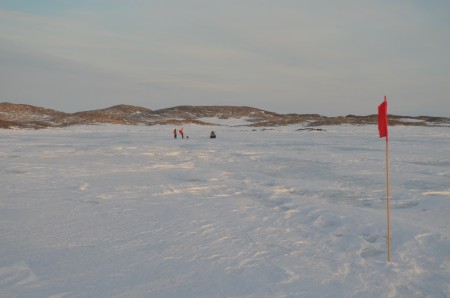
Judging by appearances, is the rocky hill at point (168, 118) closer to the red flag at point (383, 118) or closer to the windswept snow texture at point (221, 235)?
the windswept snow texture at point (221, 235)

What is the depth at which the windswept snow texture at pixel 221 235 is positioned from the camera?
4281 millimetres

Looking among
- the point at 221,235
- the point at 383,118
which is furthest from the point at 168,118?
the point at 383,118

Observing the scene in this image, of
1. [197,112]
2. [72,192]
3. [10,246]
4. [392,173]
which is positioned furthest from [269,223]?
[197,112]

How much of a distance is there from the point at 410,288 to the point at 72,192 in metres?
7.65

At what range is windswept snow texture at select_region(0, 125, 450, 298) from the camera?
428cm

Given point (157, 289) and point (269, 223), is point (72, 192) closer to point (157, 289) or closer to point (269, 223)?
point (269, 223)

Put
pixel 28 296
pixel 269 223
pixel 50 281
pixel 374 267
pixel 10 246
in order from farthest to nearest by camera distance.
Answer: pixel 269 223
pixel 10 246
pixel 374 267
pixel 50 281
pixel 28 296

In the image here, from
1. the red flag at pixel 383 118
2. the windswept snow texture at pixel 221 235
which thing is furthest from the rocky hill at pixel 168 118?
the red flag at pixel 383 118

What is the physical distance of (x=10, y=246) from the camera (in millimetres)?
5480

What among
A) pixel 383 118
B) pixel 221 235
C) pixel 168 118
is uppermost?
pixel 168 118

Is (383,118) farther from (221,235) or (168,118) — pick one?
(168,118)

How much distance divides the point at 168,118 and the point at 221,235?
3352 inches

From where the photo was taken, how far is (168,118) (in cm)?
8969

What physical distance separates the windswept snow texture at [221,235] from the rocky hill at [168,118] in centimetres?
4446
